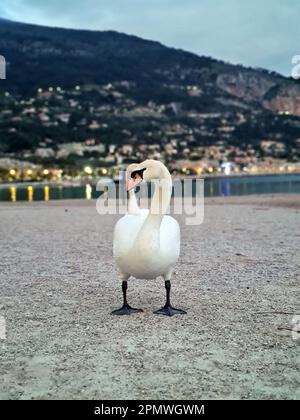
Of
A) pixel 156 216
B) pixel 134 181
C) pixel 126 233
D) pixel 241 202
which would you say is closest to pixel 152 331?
pixel 126 233

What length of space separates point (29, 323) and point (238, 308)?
9.21 feet

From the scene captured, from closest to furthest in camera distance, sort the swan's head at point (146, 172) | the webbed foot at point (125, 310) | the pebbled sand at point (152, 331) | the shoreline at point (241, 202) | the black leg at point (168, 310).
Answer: the pebbled sand at point (152, 331) → the swan's head at point (146, 172) → the black leg at point (168, 310) → the webbed foot at point (125, 310) → the shoreline at point (241, 202)

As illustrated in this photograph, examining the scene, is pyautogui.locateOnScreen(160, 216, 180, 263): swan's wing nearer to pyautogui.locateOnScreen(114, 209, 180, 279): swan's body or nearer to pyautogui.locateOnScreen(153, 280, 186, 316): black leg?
pyautogui.locateOnScreen(114, 209, 180, 279): swan's body

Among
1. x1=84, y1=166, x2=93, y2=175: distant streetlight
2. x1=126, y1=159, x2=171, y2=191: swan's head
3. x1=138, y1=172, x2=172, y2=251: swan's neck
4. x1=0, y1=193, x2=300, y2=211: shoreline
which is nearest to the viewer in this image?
x1=138, y1=172, x2=172, y2=251: swan's neck

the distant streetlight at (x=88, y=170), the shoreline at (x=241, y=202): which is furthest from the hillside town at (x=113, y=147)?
the shoreline at (x=241, y=202)

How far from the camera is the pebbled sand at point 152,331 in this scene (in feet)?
13.3

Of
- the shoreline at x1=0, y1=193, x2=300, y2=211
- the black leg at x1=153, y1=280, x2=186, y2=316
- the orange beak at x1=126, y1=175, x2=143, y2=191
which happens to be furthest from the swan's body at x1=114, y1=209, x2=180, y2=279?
the shoreline at x1=0, y1=193, x2=300, y2=211

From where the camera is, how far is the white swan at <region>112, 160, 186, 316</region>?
5.82m

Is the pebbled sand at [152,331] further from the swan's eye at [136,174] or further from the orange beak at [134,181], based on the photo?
the swan's eye at [136,174]

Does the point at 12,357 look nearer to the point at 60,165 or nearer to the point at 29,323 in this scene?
the point at 29,323

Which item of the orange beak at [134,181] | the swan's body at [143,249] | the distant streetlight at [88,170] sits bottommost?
the swan's body at [143,249]

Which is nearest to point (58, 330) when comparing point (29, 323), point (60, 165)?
point (29, 323)

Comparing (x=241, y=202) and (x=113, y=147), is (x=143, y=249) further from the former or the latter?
(x=113, y=147)

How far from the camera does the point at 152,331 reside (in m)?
5.52
